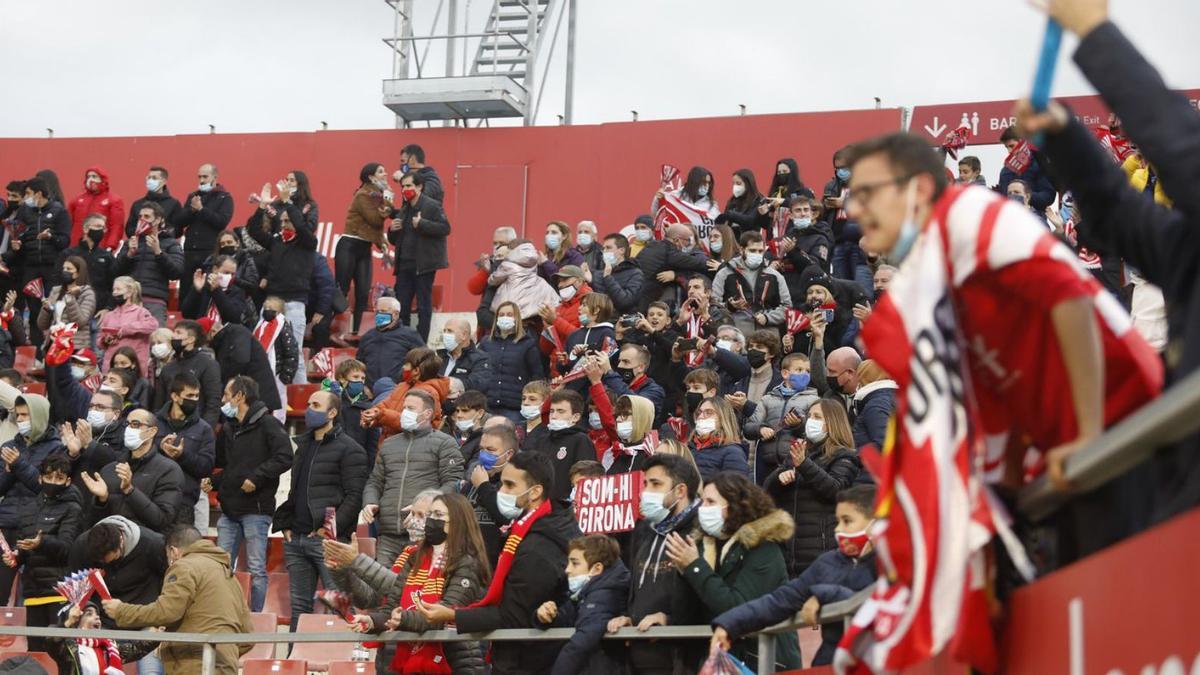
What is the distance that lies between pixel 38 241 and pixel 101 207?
0.72m

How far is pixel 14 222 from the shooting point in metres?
17.9

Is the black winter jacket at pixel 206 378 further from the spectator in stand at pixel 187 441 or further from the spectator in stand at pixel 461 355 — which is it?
the spectator in stand at pixel 461 355

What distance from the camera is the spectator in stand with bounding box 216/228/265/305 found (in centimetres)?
1576

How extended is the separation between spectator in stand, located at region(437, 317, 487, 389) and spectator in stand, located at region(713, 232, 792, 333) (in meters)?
2.01

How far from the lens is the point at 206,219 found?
672 inches

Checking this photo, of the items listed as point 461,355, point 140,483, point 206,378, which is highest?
point 461,355

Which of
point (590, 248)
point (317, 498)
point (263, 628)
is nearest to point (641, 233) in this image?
point (590, 248)

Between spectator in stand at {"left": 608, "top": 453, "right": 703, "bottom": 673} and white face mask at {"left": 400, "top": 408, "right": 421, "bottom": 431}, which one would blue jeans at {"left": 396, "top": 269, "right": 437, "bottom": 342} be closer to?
white face mask at {"left": 400, "top": 408, "right": 421, "bottom": 431}

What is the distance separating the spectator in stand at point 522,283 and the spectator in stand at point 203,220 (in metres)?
3.67

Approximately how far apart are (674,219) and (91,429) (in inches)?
241

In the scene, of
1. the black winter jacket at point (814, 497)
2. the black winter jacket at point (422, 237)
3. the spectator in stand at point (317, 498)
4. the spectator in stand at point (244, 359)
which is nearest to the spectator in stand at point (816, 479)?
the black winter jacket at point (814, 497)

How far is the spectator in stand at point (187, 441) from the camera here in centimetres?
1181

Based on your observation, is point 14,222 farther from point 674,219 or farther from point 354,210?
point 674,219

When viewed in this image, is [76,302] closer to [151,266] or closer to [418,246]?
[151,266]
